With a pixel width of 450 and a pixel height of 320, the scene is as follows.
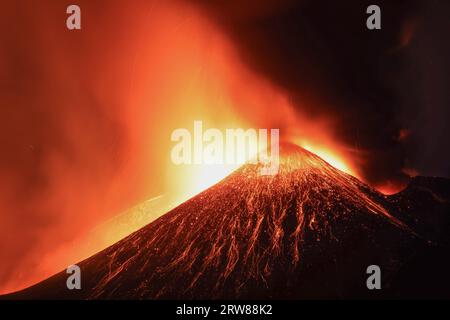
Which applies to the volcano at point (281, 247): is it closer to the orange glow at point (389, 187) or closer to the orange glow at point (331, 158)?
the orange glow at point (331, 158)

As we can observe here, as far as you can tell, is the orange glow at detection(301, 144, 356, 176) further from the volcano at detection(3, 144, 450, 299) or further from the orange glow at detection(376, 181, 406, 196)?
the volcano at detection(3, 144, 450, 299)

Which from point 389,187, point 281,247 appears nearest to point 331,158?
point 389,187

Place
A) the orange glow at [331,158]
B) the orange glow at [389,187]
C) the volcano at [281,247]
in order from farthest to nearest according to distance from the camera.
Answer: the orange glow at [389,187], the orange glow at [331,158], the volcano at [281,247]

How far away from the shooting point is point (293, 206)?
18.5 meters

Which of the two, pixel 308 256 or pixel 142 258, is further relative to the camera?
pixel 142 258

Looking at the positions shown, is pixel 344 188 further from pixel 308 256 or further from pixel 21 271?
pixel 21 271

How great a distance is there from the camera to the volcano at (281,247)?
556 inches

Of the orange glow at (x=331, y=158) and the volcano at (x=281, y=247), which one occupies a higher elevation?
the orange glow at (x=331, y=158)

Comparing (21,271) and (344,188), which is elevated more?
(344,188)

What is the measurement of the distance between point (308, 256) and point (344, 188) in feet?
18.0

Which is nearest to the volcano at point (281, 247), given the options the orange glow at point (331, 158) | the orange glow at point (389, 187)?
the orange glow at point (331, 158)
